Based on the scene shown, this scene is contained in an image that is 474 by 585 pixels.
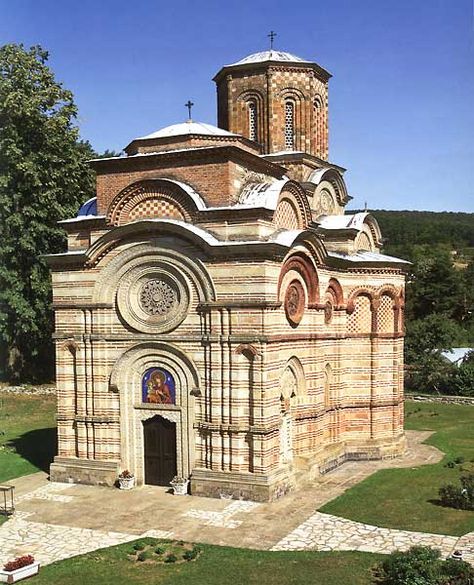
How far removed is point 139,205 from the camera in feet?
53.5

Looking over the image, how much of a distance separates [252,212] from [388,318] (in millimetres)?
6894

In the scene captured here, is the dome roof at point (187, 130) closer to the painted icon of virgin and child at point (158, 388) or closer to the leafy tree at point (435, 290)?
the painted icon of virgin and child at point (158, 388)

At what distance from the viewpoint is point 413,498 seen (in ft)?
50.3

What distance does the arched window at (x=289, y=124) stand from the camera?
22.3 metres

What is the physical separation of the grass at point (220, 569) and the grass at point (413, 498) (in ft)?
6.88

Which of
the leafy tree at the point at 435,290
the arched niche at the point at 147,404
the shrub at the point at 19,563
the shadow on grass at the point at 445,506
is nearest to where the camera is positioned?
the shrub at the point at 19,563

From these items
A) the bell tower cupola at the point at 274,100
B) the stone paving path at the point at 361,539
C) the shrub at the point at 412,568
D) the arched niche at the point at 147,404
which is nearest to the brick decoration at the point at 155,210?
the arched niche at the point at 147,404

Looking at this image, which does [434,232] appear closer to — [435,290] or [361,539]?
[435,290]

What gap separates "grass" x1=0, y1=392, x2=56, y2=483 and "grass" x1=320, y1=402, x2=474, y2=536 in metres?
8.54

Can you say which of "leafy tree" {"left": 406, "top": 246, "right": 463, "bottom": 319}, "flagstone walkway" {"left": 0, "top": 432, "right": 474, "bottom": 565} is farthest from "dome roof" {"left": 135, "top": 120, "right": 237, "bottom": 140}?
"leafy tree" {"left": 406, "top": 246, "right": 463, "bottom": 319}

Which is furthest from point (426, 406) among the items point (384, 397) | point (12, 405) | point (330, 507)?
point (12, 405)

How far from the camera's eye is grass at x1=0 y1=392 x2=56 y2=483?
61.7ft

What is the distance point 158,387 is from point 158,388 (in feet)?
0.08

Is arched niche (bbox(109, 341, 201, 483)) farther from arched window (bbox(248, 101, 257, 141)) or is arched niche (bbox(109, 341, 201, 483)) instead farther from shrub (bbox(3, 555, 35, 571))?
arched window (bbox(248, 101, 257, 141))
